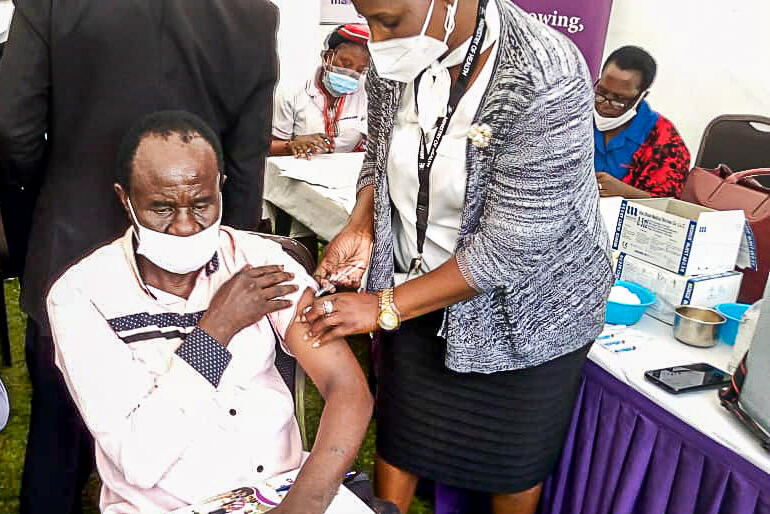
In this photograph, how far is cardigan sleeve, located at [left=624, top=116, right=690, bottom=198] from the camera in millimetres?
2633

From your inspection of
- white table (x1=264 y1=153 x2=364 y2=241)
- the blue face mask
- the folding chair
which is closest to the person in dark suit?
the folding chair

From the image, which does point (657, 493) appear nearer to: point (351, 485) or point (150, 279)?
point (351, 485)

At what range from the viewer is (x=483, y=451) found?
162 centimetres

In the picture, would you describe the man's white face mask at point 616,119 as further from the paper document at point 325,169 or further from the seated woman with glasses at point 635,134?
the paper document at point 325,169

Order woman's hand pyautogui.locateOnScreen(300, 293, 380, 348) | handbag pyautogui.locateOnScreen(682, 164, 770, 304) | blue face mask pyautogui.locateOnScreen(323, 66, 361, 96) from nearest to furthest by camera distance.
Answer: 1. woman's hand pyautogui.locateOnScreen(300, 293, 380, 348)
2. handbag pyautogui.locateOnScreen(682, 164, 770, 304)
3. blue face mask pyautogui.locateOnScreen(323, 66, 361, 96)

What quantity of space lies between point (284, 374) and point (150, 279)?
0.32 m

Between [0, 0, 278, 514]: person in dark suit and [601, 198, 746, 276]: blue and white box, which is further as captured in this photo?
[601, 198, 746, 276]: blue and white box

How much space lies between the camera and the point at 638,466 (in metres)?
1.54

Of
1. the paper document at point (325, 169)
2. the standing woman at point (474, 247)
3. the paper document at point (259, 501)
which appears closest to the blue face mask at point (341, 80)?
the paper document at point (325, 169)

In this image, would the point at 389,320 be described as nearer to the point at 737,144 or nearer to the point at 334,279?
the point at 334,279

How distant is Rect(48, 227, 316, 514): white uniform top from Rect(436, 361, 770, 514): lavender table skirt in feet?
2.36

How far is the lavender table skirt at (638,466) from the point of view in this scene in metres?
1.33

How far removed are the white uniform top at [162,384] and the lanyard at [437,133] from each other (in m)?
0.29

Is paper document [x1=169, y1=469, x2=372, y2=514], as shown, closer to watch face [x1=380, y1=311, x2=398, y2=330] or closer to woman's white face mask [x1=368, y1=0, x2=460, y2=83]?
watch face [x1=380, y1=311, x2=398, y2=330]
